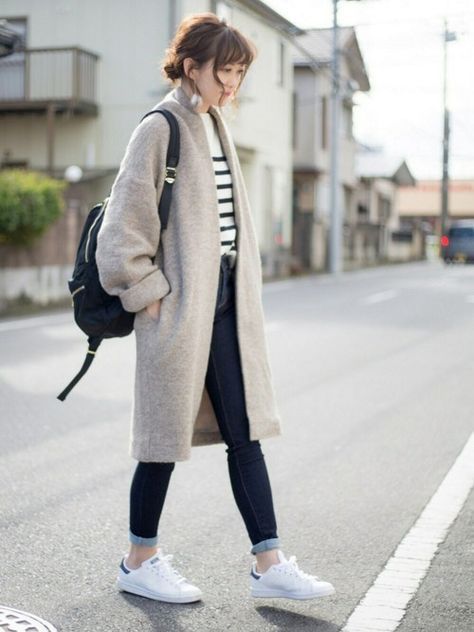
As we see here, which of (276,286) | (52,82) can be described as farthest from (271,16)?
(276,286)

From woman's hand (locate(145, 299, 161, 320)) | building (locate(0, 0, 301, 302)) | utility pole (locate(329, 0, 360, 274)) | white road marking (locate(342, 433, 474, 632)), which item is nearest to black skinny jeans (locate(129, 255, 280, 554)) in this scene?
woman's hand (locate(145, 299, 161, 320))

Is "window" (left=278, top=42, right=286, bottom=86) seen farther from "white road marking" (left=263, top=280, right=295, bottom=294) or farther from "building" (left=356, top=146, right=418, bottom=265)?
"building" (left=356, top=146, right=418, bottom=265)

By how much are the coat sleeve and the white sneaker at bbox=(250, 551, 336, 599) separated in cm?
95

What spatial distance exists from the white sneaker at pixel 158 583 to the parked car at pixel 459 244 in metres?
45.1

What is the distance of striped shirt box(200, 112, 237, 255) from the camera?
3.72 m

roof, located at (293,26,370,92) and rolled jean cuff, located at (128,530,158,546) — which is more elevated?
roof, located at (293,26,370,92)

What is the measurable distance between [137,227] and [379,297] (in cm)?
1718

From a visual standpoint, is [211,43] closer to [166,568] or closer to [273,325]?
[166,568]

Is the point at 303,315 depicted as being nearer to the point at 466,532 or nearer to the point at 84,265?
the point at 466,532

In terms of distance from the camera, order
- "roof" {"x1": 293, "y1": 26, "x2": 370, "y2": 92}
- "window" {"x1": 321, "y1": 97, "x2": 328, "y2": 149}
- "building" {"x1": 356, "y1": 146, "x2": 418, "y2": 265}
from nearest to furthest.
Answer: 1. "roof" {"x1": 293, "y1": 26, "x2": 370, "y2": 92}
2. "window" {"x1": 321, "y1": 97, "x2": 328, "y2": 149}
3. "building" {"x1": 356, "y1": 146, "x2": 418, "y2": 265}

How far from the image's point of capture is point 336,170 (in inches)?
1243

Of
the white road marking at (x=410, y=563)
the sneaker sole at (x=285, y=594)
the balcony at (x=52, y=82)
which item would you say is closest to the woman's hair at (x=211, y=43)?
the sneaker sole at (x=285, y=594)

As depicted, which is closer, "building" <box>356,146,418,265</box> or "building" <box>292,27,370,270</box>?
"building" <box>292,27,370,270</box>

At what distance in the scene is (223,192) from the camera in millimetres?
3730
